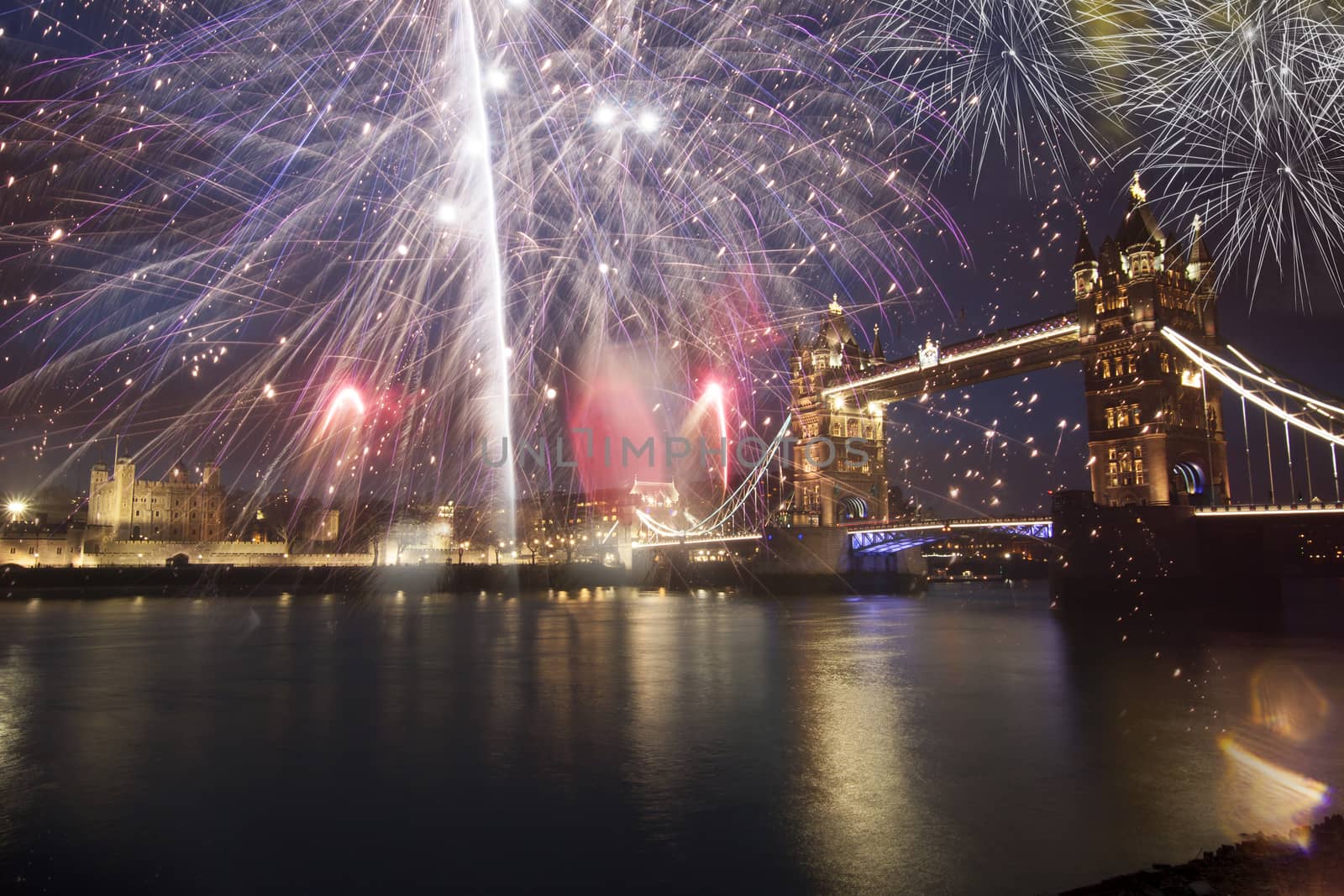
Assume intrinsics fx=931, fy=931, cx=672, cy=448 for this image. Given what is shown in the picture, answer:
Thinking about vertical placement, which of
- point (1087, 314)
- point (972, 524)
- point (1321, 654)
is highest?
point (1087, 314)

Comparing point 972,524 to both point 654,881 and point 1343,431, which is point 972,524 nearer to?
point 1343,431

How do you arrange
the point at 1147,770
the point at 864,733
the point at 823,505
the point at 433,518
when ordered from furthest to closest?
1. the point at 433,518
2. the point at 823,505
3. the point at 864,733
4. the point at 1147,770

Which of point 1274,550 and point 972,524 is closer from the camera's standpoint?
point 1274,550

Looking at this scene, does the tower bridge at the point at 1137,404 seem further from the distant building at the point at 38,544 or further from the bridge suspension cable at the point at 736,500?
the distant building at the point at 38,544

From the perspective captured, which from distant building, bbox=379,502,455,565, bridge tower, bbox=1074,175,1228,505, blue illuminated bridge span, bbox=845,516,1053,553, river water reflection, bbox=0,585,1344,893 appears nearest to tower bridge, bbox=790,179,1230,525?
bridge tower, bbox=1074,175,1228,505

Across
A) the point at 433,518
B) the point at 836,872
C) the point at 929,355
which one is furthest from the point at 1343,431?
the point at 433,518

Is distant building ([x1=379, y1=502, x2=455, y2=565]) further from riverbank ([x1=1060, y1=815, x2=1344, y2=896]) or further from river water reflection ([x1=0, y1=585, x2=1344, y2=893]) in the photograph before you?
riverbank ([x1=1060, y1=815, x2=1344, y2=896])

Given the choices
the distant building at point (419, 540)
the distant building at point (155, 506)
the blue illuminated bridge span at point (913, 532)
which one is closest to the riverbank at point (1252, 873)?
the blue illuminated bridge span at point (913, 532)
